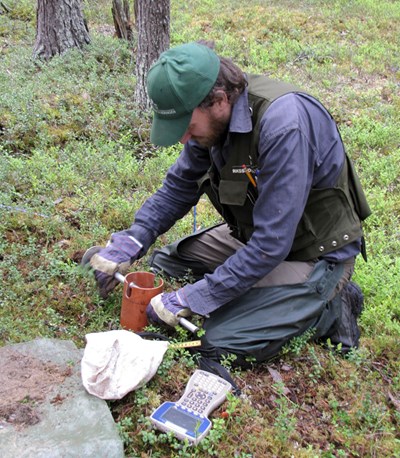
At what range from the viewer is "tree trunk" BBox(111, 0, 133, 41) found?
910 cm

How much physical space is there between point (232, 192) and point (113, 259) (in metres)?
0.92

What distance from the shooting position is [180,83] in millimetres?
2773

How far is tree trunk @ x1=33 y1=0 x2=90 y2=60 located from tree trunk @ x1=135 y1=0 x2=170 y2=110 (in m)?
1.95

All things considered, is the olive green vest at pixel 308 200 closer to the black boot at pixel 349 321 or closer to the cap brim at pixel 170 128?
the cap brim at pixel 170 128

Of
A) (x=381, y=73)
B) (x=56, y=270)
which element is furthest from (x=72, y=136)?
(x=381, y=73)

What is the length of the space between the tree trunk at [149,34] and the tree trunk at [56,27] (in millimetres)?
1948

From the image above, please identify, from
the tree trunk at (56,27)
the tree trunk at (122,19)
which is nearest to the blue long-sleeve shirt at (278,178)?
the tree trunk at (56,27)

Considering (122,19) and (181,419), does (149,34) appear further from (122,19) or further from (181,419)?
(181,419)

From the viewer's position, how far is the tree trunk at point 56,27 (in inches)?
314

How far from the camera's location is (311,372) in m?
3.32

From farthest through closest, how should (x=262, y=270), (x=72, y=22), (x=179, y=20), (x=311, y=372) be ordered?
(x=179, y=20)
(x=72, y=22)
(x=311, y=372)
(x=262, y=270)

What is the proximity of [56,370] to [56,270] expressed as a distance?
1.08 meters

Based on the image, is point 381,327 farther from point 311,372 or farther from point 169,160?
point 169,160

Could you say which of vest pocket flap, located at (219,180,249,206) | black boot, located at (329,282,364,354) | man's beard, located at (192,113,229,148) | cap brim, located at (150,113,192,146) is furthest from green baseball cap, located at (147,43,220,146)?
black boot, located at (329,282,364,354)
